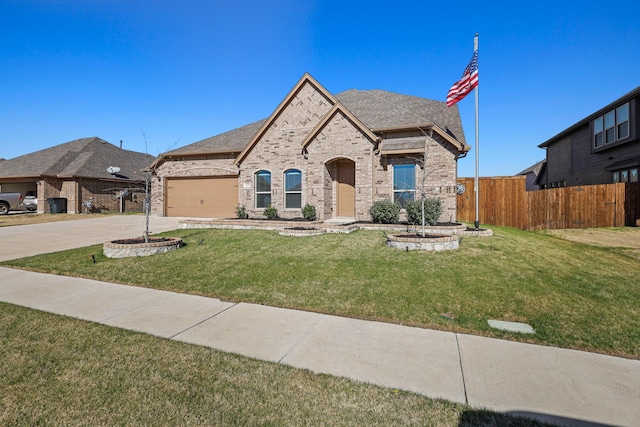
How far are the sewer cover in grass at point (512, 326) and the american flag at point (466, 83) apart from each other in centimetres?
1070

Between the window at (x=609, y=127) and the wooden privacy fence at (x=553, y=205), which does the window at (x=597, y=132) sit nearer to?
the window at (x=609, y=127)

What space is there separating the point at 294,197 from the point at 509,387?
13592mm

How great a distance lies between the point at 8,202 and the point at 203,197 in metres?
17.6

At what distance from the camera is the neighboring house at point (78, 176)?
24172 mm

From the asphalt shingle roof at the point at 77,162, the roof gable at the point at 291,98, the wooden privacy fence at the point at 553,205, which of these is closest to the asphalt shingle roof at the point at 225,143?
the roof gable at the point at 291,98

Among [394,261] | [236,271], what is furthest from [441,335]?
[236,271]

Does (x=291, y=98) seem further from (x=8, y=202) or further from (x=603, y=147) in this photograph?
(x=8, y=202)

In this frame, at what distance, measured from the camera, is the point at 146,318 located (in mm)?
4539

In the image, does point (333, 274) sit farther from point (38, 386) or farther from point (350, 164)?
point (350, 164)

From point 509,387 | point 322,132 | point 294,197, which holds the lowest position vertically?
point 509,387

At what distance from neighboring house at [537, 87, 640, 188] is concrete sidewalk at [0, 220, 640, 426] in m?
19.5

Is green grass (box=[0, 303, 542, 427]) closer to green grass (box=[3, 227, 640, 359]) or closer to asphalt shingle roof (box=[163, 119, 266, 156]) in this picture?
green grass (box=[3, 227, 640, 359])

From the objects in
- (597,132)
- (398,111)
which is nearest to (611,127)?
(597,132)

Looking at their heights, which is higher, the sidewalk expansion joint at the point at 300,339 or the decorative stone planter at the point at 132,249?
the decorative stone planter at the point at 132,249
